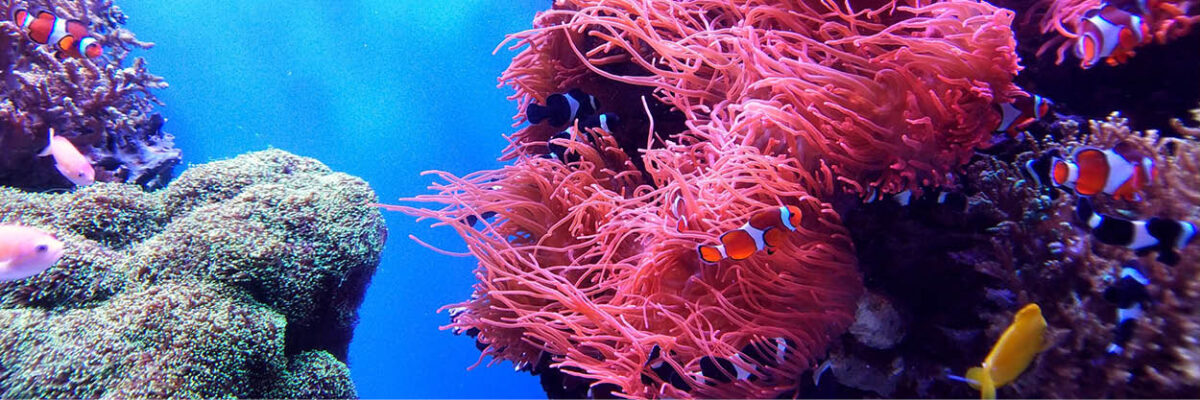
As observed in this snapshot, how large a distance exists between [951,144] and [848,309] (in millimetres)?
484

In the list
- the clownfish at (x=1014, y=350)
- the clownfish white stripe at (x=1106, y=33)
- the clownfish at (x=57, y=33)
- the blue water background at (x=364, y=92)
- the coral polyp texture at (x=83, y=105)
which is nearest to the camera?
the clownfish at (x=1014, y=350)

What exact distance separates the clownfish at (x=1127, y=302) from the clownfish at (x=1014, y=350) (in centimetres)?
19

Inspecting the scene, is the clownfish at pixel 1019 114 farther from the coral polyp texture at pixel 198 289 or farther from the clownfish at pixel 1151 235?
the coral polyp texture at pixel 198 289

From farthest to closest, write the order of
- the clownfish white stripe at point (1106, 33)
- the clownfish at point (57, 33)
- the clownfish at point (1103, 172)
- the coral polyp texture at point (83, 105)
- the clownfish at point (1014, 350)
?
1. the coral polyp texture at point (83, 105)
2. the clownfish at point (57, 33)
3. the clownfish white stripe at point (1106, 33)
4. the clownfish at point (1103, 172)
5. the clownfish at point (1014, 350)

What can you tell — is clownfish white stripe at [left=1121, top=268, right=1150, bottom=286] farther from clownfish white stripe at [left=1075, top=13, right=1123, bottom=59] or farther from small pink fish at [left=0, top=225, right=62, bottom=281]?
small pink fish at [left=0, top=225, right=62, bottom=281]

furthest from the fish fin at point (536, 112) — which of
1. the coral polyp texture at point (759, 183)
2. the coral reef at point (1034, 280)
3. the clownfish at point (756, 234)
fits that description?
the coral reef at point (1034, 280)

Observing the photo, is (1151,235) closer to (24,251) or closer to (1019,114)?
(1019,114)

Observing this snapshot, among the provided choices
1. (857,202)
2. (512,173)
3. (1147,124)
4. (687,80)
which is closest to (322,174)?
(512,173)

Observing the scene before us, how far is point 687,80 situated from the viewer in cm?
189

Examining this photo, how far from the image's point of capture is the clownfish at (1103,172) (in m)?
1.16

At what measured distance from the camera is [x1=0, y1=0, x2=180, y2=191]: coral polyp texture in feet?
11.8

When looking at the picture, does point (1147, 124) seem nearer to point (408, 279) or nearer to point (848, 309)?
point (848, 309)

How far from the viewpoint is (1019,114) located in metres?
1.36

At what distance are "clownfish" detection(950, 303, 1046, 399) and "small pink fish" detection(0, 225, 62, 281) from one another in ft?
10.7
